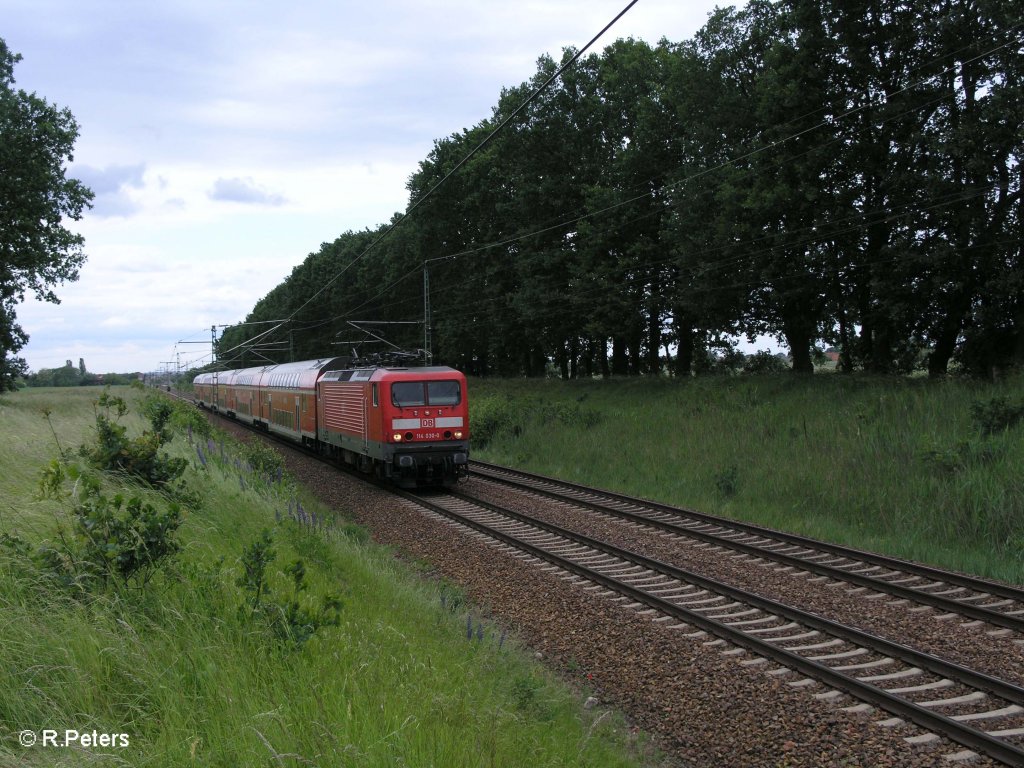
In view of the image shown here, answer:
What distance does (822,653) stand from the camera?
720 cm

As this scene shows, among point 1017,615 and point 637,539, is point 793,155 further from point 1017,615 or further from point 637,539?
point 1017,615

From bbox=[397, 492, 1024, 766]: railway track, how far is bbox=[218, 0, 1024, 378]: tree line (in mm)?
12517

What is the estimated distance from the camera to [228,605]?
5375mm

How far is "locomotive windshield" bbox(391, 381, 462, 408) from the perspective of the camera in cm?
1806

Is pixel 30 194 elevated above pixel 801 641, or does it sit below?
above

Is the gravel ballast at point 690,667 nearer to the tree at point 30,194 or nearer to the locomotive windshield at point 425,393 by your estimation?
the locomotive windshield at point 425,393

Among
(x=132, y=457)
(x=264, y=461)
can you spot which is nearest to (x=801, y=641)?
(x=132, y=457)

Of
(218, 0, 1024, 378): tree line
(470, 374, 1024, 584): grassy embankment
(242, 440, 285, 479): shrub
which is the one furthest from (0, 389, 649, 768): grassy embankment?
(218, 0, 1024, 378): tree line

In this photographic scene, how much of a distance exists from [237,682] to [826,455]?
46.5 feet

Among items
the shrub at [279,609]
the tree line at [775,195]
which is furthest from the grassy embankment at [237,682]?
the tree line at [775,195]

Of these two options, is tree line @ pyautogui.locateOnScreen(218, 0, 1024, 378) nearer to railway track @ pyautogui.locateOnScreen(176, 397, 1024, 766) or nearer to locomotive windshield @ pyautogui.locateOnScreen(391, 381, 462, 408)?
locomotive windshield @ pyautogui.locateOnScreen(391, 381, 462, 408)

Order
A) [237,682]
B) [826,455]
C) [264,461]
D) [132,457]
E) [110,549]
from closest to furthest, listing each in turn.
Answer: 1. [237,682]
2. [110,549]
3. [132,457]
4. [826,455]
5. [264,461]

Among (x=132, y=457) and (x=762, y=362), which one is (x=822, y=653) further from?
(x=762, y=362)

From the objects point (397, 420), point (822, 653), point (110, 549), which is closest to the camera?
point (110, 549)
